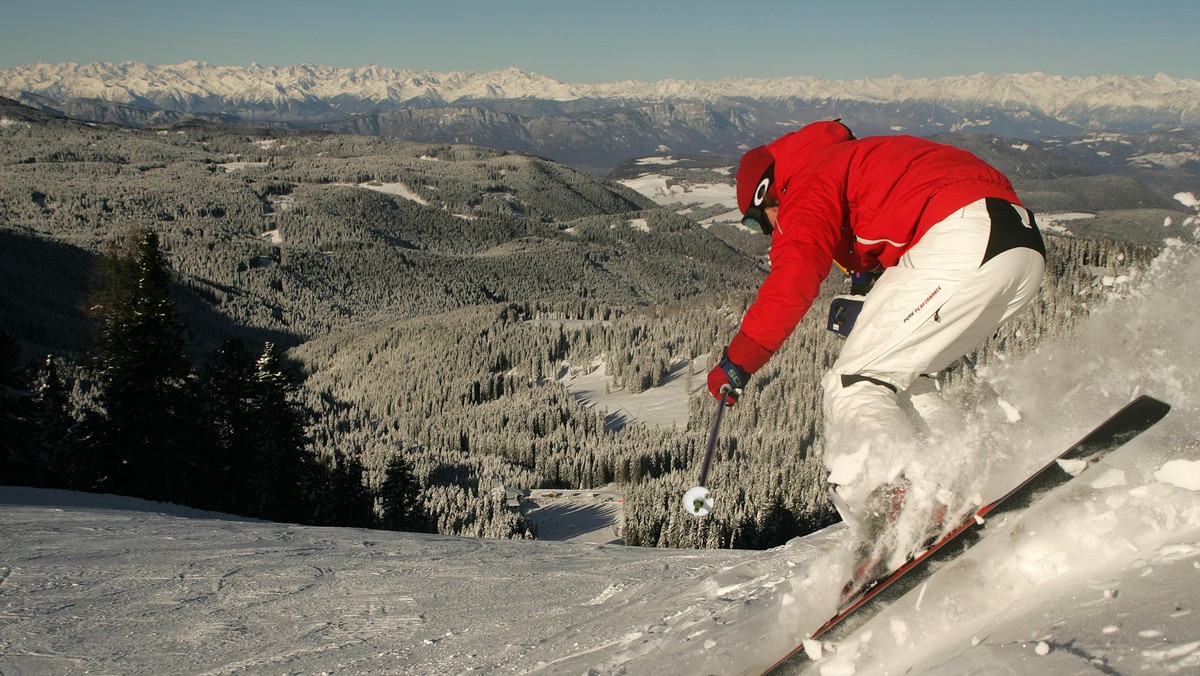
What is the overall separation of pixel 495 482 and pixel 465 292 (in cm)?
13953

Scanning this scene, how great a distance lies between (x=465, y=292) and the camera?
189375 mm

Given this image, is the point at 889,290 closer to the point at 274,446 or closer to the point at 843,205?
the point at 843,205

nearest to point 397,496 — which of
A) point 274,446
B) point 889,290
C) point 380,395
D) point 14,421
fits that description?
point 274,446

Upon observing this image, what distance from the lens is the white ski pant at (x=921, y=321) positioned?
4761 millimetres

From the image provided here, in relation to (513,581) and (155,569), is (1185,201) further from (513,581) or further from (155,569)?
(155,569)

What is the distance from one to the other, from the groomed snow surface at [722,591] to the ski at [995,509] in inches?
3.1

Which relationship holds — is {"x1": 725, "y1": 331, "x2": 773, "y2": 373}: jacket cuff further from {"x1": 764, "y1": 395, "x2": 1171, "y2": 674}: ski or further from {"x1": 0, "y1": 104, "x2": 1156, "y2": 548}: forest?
{"x1": 0, "y1": 104, "x2": 1156, "y2": 548}: forest

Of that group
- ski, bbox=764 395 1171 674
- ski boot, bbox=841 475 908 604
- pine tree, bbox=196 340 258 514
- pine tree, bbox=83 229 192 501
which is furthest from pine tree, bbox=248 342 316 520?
ski, bbox=764 395 1171 674

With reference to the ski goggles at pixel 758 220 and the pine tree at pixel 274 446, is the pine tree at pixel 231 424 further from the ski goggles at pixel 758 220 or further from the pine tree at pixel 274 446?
the ski goggles at pixel 758 220

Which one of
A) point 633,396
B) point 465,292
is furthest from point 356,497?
point 465,292

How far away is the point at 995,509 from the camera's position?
4215 mm

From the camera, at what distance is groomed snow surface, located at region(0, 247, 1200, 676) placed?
12.0 ft

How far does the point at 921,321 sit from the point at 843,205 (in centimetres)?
106

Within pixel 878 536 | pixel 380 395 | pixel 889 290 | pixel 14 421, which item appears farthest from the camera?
pixel 380 395
